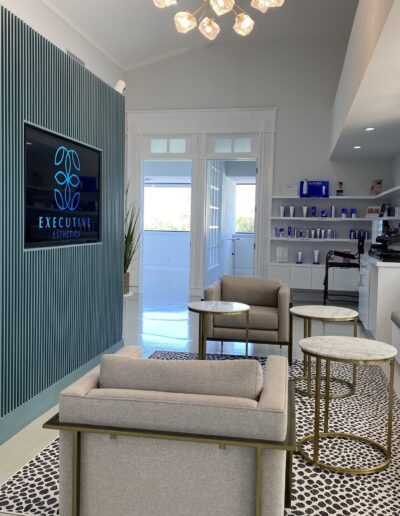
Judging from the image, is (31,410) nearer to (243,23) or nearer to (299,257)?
(243,23)

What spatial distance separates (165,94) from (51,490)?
7.56 m

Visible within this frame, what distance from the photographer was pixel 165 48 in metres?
8.67

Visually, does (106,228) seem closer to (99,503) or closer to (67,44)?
(99,503)

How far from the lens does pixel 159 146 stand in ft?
30.0

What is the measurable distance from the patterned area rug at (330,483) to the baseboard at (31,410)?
29 centimetres

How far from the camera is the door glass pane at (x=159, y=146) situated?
30.0 ft

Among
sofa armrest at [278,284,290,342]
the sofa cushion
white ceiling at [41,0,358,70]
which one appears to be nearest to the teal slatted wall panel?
the sofa cushion

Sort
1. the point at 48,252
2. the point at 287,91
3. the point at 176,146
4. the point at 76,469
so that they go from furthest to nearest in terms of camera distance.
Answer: the point at 176,146
the point at 287,91
the point at 48,252
the point at 76,469

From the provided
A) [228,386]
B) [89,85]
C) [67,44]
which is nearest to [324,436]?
[228,386]

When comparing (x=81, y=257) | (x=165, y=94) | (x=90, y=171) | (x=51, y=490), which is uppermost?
(x=165, y=94)

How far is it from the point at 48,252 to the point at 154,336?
99.5 inches

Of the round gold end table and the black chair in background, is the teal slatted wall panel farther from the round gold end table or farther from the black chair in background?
the black chair in background

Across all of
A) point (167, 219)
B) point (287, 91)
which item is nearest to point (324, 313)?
point (287, 91)

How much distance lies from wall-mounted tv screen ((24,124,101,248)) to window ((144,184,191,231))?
940cm
